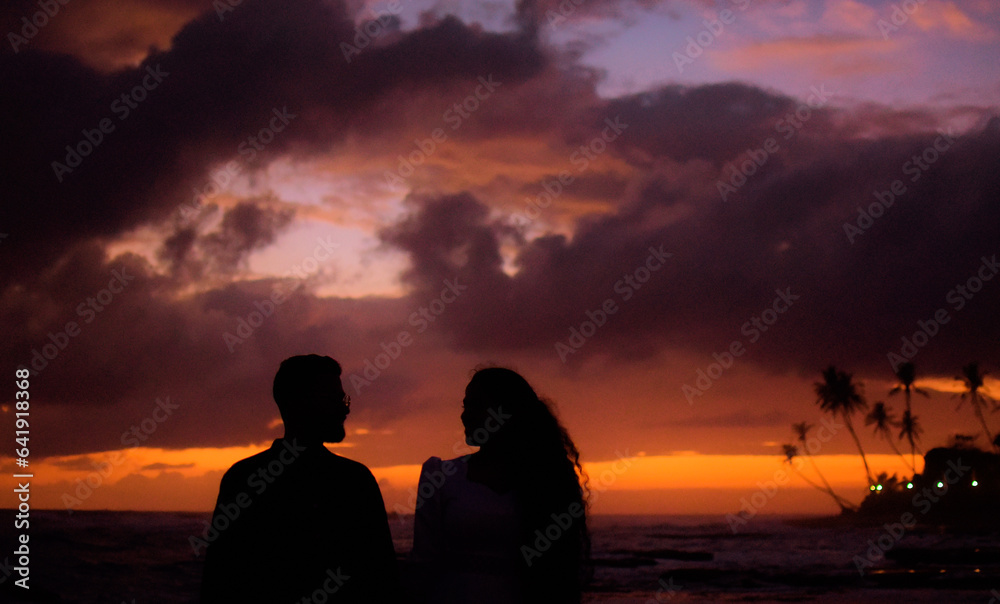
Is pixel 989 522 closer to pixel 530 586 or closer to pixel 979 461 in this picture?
pixel 979 461

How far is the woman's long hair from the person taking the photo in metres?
3.64

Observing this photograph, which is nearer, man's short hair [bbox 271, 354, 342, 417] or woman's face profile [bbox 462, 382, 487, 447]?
man's short hair [bbox 271, 354, 342, 417]

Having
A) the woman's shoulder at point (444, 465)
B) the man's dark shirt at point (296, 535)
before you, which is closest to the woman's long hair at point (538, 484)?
the woman's shoulder at point (444, 465)

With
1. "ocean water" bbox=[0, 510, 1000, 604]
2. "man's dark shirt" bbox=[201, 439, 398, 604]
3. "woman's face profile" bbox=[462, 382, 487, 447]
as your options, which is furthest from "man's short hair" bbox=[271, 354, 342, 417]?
"ocean water" bbox=[0, 510, 1000, 604]

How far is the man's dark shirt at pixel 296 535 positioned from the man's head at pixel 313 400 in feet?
0.30

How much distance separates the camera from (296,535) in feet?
9.97

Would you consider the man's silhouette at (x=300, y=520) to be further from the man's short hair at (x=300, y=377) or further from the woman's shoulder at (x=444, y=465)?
the woman's shoulder at (x=444, y=465)

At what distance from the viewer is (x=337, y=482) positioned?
312 cm

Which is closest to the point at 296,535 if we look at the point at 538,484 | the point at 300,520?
the point at 300,520

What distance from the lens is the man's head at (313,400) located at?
300 cm

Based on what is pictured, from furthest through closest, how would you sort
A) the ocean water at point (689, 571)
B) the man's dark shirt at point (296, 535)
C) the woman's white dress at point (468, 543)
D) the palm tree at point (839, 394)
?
the palm tree at point (839, 394), the ocean water at point (689, 571), the woman's white dress at point (468, 543), the man's dark shirt at point (296, 535)

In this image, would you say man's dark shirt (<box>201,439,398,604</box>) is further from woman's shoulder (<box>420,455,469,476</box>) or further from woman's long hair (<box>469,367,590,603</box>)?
woman's long hair (<box>469,367,590,603</box>)

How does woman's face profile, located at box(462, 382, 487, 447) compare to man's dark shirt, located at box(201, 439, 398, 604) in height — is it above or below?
above

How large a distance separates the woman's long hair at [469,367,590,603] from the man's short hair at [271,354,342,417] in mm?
833
